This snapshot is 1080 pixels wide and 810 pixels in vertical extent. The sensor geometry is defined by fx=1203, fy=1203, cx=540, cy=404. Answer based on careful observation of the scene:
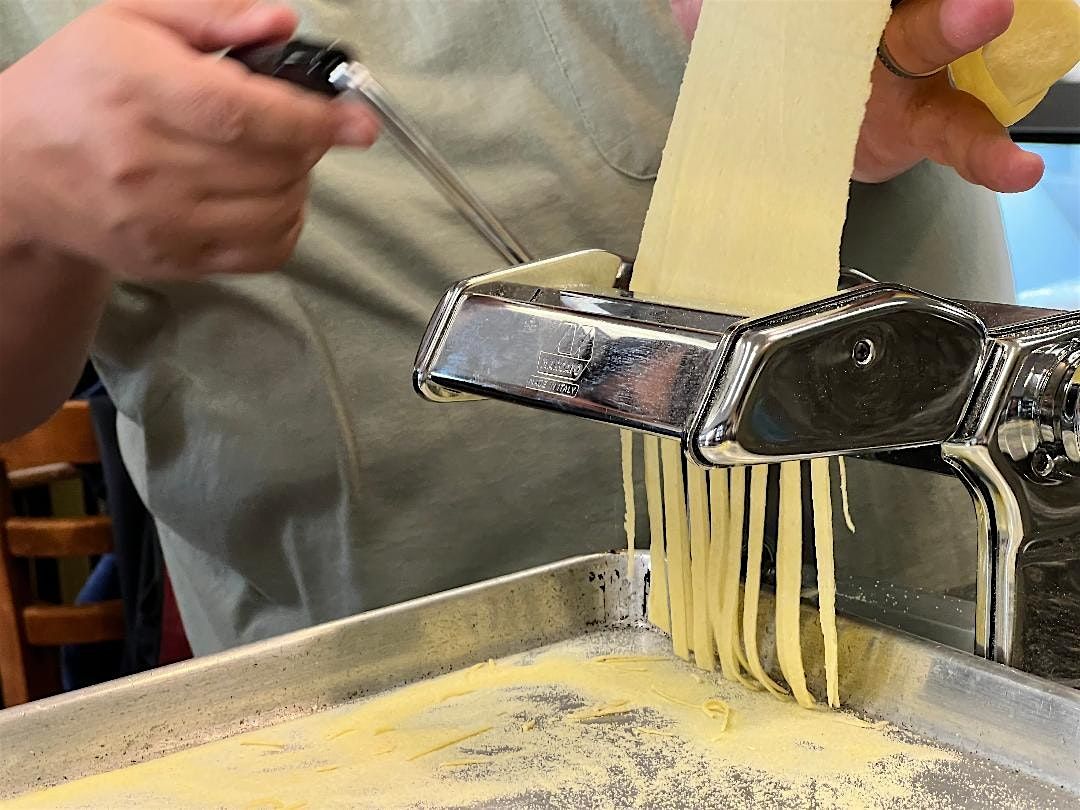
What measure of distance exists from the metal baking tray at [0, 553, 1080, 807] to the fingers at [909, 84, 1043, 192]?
12.0 inches

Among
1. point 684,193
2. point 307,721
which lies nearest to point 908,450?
point 684,193

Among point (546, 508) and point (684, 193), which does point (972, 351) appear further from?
point (546, 508)

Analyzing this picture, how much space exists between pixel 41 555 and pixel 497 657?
1.14 meters

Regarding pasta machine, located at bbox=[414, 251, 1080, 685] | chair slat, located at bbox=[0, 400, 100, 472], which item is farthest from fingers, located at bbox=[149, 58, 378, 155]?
chair slat, located at bbox=[0, 400, 100, 472]

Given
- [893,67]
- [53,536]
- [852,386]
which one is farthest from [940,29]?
[53,536]

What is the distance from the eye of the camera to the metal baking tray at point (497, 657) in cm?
61

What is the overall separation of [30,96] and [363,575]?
1.45 feet

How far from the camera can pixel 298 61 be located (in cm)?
60

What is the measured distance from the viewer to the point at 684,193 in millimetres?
679

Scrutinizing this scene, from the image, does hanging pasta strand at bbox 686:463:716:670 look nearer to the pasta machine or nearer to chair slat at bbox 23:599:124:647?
the pasta machine

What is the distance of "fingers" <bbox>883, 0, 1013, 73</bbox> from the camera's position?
2.12 feet

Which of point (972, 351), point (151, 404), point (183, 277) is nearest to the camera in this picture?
point (972, 351)

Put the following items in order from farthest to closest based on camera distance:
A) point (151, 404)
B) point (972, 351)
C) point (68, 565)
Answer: point (68, 565) < point (151, 404) < point (972, 351)

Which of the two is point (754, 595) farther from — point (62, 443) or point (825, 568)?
point (62, 443)
